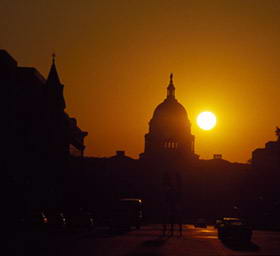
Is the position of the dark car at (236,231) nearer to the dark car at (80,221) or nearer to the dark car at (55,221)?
the dark car at (55,221)

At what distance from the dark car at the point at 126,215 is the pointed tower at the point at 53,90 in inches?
909

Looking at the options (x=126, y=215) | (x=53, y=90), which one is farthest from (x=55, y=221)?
(x=53, y=90)

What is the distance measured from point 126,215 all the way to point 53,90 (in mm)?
30884

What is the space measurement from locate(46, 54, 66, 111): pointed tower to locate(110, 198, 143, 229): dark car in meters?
23.1

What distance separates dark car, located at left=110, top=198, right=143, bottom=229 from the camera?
84175mm

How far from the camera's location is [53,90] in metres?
117

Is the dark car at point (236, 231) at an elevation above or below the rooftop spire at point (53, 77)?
below

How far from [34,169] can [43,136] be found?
355 inches

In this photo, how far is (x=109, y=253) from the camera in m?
39.8

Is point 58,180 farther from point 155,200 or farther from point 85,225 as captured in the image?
point 155,200

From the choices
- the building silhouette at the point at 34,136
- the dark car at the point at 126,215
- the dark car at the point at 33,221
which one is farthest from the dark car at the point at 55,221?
the dark car at the point at 126,215

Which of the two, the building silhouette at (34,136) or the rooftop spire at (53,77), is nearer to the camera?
the building silhouette at (34,136)

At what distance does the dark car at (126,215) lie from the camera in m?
84.2

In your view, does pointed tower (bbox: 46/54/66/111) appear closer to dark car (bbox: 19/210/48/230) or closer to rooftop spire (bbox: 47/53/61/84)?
rooftop spire (bbox: 47/53/61/84)
